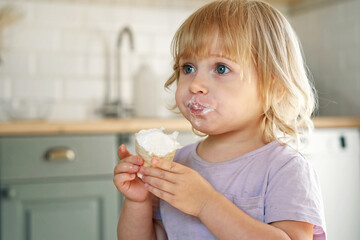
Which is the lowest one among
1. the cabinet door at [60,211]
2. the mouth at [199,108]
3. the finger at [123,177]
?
the cabinet door at [60,211]

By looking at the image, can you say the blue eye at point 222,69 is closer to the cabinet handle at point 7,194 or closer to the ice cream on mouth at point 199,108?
the ice cream on mouth at point 199,108

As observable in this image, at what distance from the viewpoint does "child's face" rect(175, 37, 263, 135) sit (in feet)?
2.60

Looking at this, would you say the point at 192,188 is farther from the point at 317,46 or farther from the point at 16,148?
the point at 317,46

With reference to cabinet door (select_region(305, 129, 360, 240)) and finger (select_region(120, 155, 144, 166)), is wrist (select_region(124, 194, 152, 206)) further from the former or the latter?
cabinet door (select_region(305, 129, 360, 240))

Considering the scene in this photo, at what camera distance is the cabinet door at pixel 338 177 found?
6.66 ft

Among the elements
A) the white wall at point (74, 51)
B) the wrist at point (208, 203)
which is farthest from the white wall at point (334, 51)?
the wrist at point (208, 203)

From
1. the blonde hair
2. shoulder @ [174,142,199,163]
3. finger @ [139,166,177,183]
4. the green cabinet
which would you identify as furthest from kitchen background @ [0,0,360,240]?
finger @ [139,166,177,183]

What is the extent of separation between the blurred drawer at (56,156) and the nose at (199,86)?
1040 mm

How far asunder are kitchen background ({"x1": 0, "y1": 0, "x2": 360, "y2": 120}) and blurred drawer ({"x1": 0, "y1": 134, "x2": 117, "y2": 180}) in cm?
46

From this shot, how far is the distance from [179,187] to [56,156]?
1071mm

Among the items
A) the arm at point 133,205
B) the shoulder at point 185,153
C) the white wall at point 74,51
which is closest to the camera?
the arm at point 133,205

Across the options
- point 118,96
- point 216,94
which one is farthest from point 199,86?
point 118,96

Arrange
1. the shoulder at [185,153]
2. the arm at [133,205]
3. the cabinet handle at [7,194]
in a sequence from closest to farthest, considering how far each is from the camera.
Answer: the arm at [133,205] → the shoulder at [185,153] → the cabinet handle at [7,194]

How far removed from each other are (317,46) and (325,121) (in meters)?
0.67
